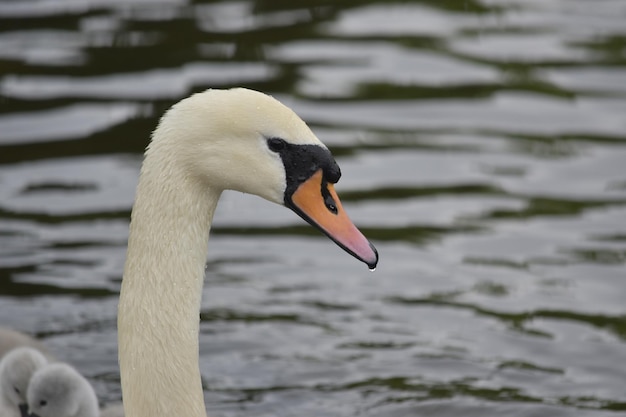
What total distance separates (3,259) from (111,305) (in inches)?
38.9

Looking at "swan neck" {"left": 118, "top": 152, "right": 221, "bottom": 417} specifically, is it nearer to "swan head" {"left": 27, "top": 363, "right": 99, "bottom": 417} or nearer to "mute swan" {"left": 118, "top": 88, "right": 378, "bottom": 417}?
"mute swan" {"left": 118, "top": 88, "right": 378, "bottom": 417}

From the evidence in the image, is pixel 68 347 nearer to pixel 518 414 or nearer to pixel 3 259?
pixel 3 259

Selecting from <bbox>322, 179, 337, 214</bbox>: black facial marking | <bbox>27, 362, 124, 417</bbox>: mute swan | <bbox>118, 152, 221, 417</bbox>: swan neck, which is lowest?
<bbox>27, 362, 124, 417</bbox>: mute swan

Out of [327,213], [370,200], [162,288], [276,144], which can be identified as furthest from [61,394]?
[370,200]

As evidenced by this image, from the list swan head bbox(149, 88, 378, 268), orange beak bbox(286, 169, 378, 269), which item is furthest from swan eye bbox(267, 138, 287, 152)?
orange beak bbox(286, 169, 378, 269)

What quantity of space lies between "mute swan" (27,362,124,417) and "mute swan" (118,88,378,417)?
187cm

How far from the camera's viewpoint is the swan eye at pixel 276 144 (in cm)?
579

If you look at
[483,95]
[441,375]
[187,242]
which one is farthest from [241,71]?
[187,242]

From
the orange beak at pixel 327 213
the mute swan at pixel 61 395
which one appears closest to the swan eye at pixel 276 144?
the orange beak at pixel 327 213

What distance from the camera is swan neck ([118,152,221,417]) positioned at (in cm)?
590

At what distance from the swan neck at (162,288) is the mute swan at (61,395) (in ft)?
6.10

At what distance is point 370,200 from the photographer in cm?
1143

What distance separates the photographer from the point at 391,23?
15.1 m

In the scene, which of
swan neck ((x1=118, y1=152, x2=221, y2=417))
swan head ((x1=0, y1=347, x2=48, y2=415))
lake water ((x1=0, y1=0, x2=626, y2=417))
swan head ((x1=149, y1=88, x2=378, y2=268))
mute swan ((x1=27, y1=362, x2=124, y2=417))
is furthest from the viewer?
lake water ((x1=0, y1=0, x2=626, y2=417))
